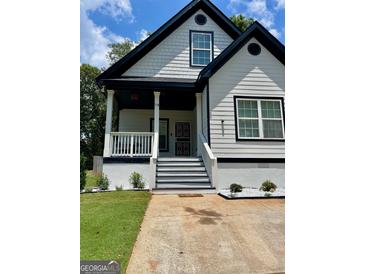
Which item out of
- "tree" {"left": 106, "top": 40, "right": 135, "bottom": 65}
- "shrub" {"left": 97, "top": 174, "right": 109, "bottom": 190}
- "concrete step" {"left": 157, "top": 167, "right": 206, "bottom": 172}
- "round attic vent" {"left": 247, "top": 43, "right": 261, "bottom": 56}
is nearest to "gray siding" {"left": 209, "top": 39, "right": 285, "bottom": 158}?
"round attic vent" {"left": 247, "top": 43, "right": 261, "bottom": 56}

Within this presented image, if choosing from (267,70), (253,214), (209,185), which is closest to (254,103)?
(267,70)

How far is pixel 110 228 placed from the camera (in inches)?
122

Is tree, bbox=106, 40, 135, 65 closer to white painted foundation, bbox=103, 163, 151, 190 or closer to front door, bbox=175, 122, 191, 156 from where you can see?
front door, bbox=175, 122, 191, 156

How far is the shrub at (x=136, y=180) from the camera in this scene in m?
6.86

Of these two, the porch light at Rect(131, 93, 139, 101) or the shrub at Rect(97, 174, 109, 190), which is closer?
the shrub at Rect(97, 174, 109, 190)

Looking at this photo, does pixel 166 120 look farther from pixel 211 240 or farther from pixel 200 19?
pixel 211 240

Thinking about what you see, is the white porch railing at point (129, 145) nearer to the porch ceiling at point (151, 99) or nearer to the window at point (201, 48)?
the porch ceiling at point (151, 99)

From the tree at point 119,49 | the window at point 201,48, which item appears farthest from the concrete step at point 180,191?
the tree at point 119,49

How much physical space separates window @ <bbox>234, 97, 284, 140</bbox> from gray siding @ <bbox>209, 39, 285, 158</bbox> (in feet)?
0.61

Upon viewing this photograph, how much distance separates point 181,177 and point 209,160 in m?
0.91

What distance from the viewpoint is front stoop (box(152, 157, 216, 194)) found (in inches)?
241

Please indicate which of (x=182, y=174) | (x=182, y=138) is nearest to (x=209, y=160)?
(x=182, y=174)
